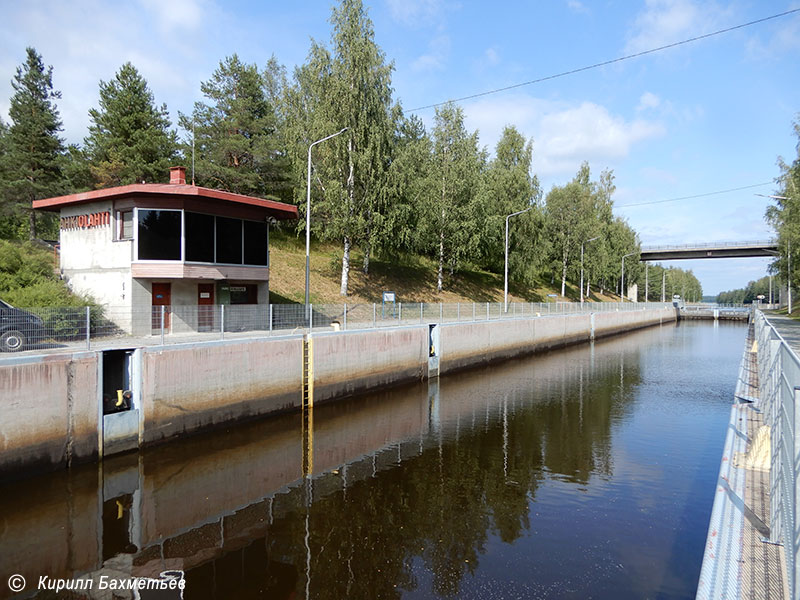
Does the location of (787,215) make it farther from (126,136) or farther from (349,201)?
(126,136)

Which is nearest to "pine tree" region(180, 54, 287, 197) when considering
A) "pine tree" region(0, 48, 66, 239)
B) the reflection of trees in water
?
"pine tree" region(0, 48, 66, 239)

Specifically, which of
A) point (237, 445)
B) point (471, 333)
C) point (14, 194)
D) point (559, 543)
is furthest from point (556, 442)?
point (14, 194)

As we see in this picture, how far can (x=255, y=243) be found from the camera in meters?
23.2

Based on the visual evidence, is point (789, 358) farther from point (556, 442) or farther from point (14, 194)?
point (14, 194)

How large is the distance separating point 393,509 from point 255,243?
15702 mm

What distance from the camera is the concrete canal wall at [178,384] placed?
11.3m

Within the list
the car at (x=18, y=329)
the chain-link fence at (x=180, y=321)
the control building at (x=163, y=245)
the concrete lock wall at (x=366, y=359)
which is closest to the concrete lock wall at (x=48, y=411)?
the chain-link fence at (x=180, y=321)

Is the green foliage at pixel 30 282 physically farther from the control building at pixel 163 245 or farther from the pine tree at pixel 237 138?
the pine tree at pixel 237 138

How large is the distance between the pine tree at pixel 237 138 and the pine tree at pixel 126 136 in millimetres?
3397

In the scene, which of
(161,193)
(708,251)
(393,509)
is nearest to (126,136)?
(161,193)

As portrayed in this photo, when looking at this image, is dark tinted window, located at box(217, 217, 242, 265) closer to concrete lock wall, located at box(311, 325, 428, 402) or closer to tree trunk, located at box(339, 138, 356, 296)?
concrete lock wall, located at box(311, 325, 428, 402)

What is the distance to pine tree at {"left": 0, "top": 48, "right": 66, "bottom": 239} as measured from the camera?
33500mm

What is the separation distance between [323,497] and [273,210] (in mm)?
15369

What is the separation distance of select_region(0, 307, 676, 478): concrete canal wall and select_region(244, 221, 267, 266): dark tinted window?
6161 mm
